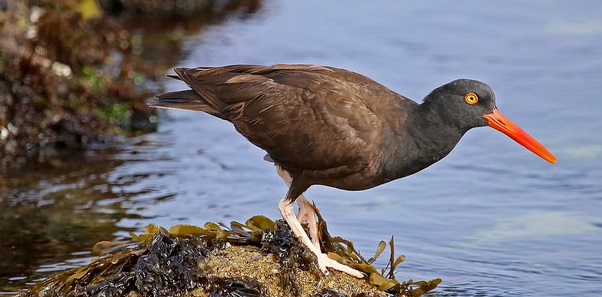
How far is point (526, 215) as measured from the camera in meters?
8.11

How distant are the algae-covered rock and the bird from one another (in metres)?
0.09

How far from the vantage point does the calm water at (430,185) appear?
7.20 meters

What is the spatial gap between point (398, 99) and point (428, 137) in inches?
12.7

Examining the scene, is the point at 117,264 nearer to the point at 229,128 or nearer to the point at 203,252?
the point at 203,252

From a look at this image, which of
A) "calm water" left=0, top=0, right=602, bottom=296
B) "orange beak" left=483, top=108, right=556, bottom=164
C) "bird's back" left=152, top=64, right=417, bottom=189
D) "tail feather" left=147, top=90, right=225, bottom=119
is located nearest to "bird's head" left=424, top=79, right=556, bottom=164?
"orange beak" left=483, top=108, right=556, bottom=164

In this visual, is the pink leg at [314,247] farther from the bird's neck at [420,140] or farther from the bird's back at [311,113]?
the bird's neck at [420,140]

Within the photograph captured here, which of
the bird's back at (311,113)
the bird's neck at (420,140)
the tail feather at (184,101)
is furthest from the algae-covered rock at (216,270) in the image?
the tail feather at (184,101)

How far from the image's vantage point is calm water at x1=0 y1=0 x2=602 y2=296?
7195 millimetres

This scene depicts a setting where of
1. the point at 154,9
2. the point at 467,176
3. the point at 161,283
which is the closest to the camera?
the point at 161,283

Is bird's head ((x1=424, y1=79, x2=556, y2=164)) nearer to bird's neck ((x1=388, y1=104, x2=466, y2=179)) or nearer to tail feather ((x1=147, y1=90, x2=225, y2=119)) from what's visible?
bird's neck ((x1=388, y1=104, x2=466, y2=179))

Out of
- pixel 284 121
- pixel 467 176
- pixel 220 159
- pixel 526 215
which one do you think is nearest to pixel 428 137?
pixel 284 121

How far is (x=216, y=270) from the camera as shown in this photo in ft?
18.1

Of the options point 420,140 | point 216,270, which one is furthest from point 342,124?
A: point 216,270

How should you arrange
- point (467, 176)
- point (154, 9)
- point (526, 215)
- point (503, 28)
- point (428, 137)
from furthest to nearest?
1. point (154, 9)
2. point (503, 28)
3. point (467, 176)
4. point (526, 215)
5. point (428, 137)
